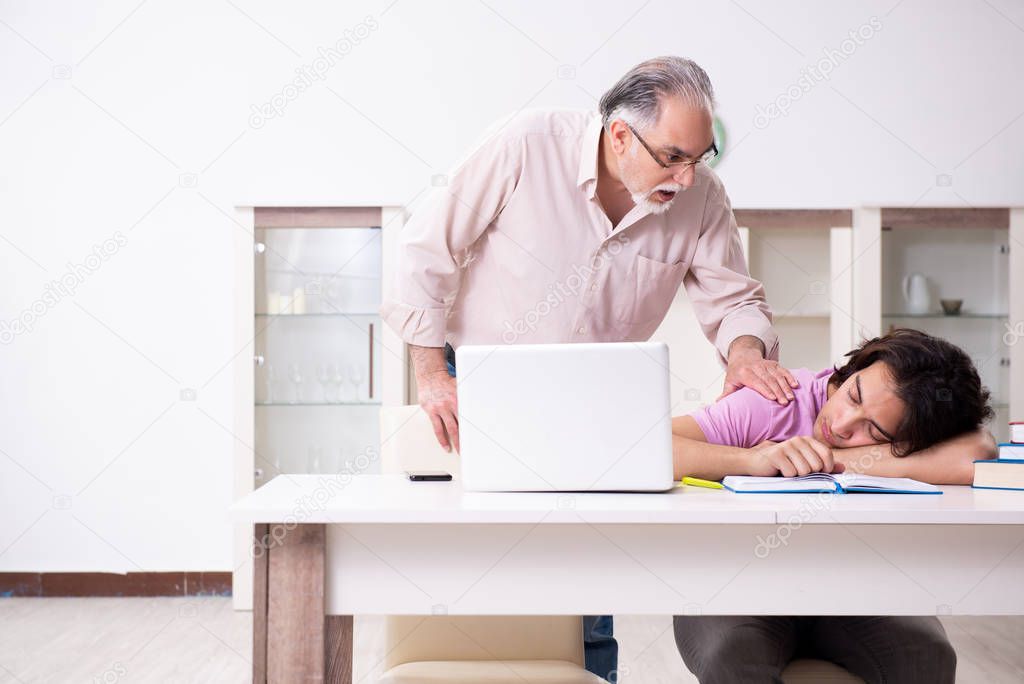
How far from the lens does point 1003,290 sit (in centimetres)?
342

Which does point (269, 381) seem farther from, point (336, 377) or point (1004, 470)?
point (1004, 470)

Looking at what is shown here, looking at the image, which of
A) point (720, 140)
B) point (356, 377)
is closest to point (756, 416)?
point (356, 377)

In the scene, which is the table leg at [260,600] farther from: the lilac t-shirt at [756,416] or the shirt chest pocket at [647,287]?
the shirt chest pocket at [647,287]

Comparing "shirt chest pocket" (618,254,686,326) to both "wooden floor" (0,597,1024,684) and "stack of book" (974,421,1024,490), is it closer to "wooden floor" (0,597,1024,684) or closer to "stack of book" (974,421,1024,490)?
"stack of book" (974,421,1024,490)

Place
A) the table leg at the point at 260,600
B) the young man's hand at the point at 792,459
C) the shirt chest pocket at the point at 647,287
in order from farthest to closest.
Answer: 1. the shirt chest pocket at the point at 647,287
2. the young man's hand at the point at 792,459
3. the table leg at the point at 260,600

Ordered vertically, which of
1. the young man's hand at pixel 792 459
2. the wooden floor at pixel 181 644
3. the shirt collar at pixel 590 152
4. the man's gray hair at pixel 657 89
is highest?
the man's gray hair at pixel 657 89

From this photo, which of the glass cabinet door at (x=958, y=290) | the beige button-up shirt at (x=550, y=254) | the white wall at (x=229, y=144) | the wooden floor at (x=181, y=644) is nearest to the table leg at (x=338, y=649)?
the beige button-up shirt at (x=550, y=254)

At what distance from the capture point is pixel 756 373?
5.68ft

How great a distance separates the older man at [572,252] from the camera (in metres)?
1.83

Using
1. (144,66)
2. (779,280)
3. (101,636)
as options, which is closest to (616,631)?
(779,280)

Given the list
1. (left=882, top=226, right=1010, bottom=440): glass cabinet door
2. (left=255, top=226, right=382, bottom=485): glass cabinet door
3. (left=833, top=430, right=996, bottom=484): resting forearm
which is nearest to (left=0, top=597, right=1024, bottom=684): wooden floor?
(left=255, top=226, right=382, bottom=485): glass cabinet door

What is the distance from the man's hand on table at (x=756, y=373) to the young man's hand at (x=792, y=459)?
25cm

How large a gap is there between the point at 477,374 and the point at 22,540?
128 inches

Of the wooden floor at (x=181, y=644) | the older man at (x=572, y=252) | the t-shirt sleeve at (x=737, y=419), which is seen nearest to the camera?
the t-shirt sleeve at (x=737, y=419)
